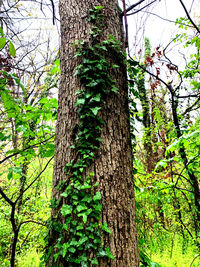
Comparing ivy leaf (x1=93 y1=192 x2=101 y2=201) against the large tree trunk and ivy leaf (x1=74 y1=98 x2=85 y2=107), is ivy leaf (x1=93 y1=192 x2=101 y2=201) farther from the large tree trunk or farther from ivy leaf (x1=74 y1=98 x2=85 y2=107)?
ivy leaf (x1=74 y1=98 x2=85 y2=107)

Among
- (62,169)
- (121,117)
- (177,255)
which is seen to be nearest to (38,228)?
(177,255)

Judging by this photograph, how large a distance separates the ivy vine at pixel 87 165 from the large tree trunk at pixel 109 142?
1.9 inches

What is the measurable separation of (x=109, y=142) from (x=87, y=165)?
23 cm

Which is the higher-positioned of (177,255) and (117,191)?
(117,191)

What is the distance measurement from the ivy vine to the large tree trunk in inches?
1.9

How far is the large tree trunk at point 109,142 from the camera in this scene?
1.15 m

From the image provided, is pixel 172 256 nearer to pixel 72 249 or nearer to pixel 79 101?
pixel 72 249

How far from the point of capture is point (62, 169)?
4.27 feet

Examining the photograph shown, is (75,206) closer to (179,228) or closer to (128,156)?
(128,156)

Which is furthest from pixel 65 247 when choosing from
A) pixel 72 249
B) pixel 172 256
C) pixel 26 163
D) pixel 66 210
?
pixel 172 256

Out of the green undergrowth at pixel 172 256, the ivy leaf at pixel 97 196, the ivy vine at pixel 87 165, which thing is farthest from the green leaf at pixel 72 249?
the green undergrowth at pixel 172 256

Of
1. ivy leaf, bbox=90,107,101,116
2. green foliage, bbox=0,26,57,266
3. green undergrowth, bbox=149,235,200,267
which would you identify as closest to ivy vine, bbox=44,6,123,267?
ivy leaf, bbox=90,107,101,116

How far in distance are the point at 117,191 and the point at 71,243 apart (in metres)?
0.42

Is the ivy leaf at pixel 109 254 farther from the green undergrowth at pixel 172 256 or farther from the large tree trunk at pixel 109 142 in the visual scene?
the green undergrowth at pixel 172 256
